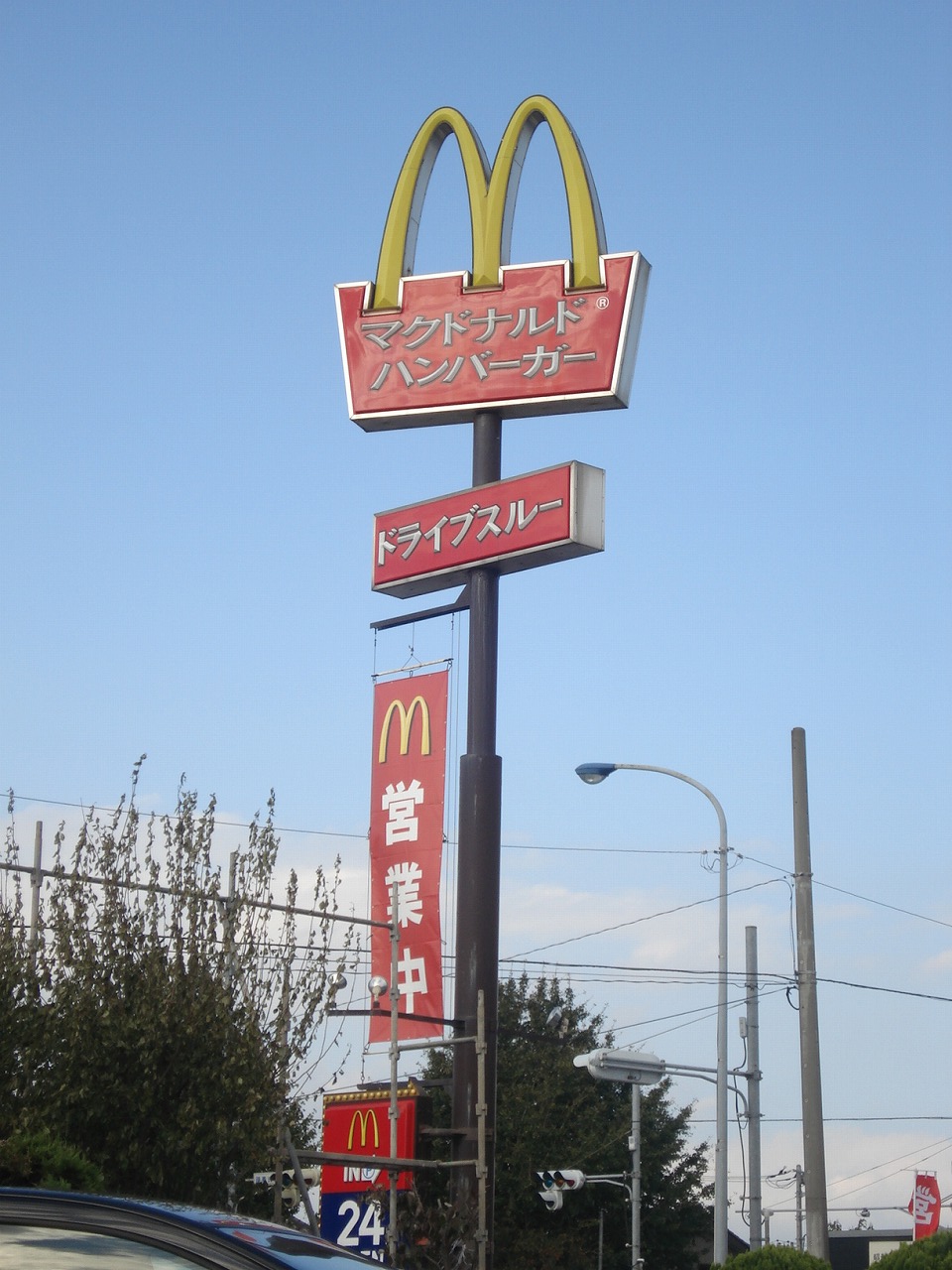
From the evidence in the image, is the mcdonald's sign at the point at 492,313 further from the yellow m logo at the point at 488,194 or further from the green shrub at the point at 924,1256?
the green shrub at the point at 924,1256

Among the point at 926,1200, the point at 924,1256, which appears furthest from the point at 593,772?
the point at 926,1200

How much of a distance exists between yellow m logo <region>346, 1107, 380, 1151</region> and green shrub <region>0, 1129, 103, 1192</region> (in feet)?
13.6

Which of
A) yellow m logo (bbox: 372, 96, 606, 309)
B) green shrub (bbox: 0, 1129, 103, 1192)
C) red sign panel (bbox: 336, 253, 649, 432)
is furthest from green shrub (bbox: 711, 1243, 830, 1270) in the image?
yellow m logo (bbox: 372, 96, 606, 309)

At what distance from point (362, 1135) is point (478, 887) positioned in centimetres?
284

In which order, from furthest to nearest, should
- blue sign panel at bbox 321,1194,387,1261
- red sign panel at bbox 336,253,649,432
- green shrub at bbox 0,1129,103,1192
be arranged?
red sign panel at bbox 336,253,649,432, blue sign panel at bbox 321,1194,387,1261, green shrub at bbox 0,1129,103,1192

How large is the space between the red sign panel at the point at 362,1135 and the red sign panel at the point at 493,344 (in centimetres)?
805

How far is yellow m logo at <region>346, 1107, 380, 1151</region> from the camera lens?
16.1 m

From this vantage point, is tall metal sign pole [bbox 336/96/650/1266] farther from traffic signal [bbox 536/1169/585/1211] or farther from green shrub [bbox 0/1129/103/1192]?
traffic signal [bbox 536/1169/585/1211]

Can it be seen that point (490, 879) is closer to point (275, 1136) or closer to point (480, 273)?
point (275, 1136)

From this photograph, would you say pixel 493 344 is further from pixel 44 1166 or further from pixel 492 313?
pixel 44 1166

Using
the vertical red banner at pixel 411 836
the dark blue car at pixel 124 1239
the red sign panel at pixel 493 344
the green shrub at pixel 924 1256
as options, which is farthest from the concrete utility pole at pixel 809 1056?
the dark blue car at pixel 124 1239

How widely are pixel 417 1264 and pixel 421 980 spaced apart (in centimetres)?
278

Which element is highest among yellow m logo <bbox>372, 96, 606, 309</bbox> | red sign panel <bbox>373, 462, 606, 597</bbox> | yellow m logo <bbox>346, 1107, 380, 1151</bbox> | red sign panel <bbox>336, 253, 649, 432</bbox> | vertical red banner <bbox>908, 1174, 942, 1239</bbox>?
yellow m logo <bbox>372, 96, 606, 309</bbox>

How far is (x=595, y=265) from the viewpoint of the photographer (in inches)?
740
